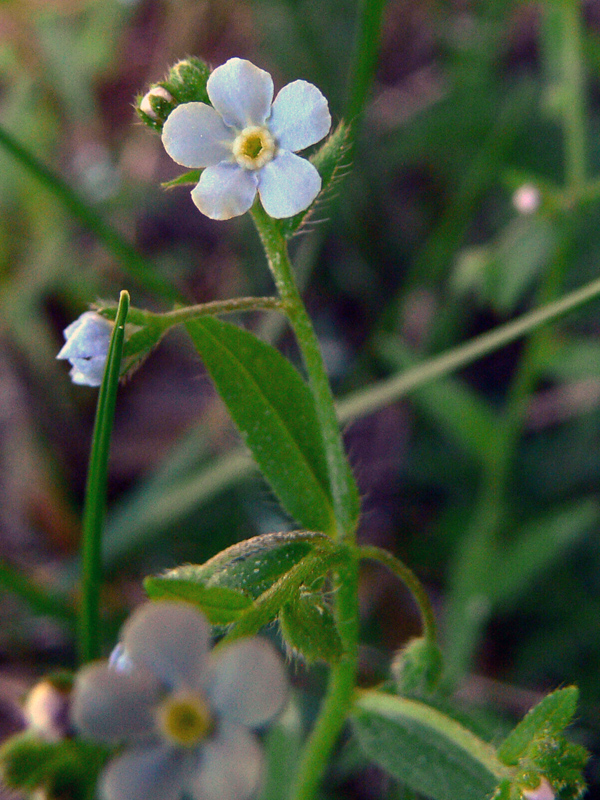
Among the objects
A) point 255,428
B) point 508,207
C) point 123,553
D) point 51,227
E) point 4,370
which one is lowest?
point 255,428

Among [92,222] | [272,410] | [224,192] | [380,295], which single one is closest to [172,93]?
[224,192]

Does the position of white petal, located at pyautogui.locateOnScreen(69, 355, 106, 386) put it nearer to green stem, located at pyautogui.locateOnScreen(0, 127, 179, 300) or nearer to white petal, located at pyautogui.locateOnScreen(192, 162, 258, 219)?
white petal, located at pyautogui.locateOnScreen(192, 162, 258, 219)

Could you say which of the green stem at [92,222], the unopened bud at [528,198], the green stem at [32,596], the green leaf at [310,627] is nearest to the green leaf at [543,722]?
the green leaf at [310,627]

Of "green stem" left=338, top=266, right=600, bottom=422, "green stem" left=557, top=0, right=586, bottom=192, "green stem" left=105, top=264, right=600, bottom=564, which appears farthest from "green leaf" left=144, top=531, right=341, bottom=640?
"green stem" left=557, top=0, right=586, bottom=192

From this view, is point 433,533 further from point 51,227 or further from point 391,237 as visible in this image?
point 51,227

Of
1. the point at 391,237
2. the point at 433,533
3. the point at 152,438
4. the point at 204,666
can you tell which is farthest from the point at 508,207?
the point at 204,666

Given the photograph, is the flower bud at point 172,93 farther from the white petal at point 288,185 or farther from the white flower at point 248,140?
the white petal at point 288,185
